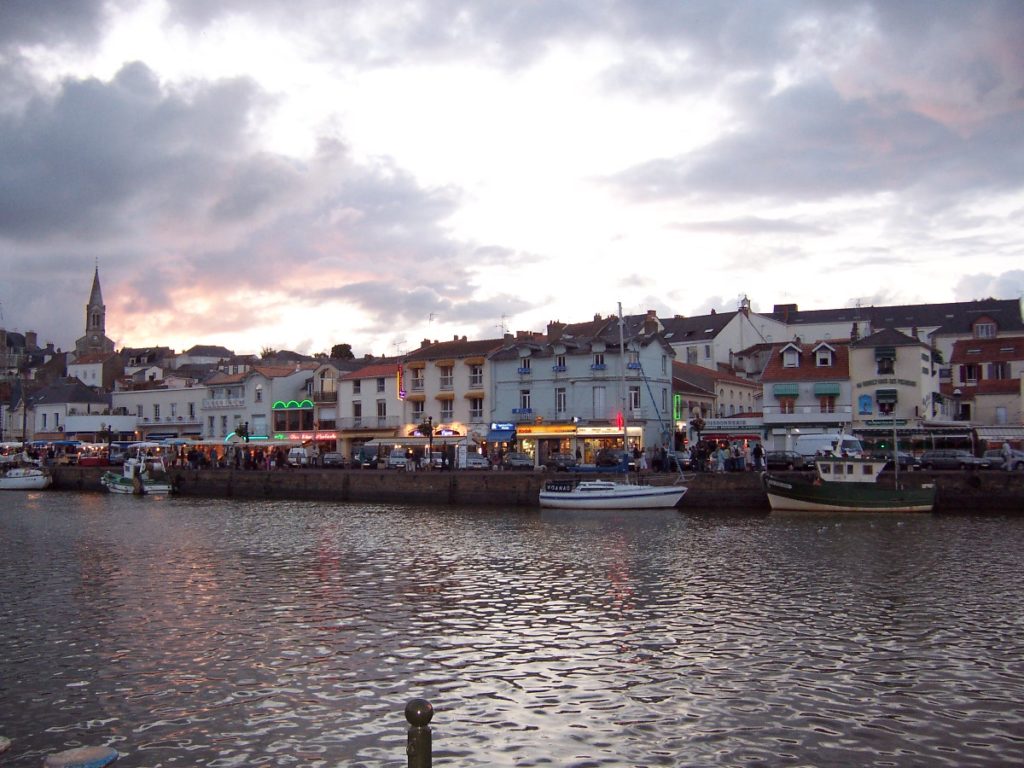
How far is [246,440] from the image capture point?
87.8 metres

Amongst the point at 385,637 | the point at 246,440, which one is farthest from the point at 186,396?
the point at 385,637

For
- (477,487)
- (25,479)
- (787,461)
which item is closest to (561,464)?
(477,487)

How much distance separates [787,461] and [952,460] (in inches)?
350

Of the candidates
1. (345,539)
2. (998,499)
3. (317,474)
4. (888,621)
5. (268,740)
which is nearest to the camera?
(268,740)

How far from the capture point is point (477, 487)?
59.3m

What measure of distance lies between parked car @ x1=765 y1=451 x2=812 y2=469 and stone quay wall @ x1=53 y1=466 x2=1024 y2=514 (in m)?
5.11

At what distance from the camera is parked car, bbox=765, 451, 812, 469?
56.9 m

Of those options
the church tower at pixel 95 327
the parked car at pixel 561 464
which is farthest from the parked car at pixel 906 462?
the church tower at pixel 95 327

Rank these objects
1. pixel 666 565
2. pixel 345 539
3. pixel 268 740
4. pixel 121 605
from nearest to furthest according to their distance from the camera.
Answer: pixel 268 740 → pixel 121 605 → pixel 666 565 → pixel 345 539

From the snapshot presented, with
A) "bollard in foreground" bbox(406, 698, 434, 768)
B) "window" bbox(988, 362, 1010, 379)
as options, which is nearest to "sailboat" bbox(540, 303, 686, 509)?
"window" bbox(988, 362, 1010, 379)

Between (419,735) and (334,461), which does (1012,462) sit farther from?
(419,735)

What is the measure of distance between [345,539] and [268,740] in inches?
1042

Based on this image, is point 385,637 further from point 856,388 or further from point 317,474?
point 856,388

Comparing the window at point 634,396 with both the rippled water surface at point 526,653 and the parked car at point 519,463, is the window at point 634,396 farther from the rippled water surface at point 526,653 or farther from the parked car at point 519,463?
the rippled water surface at point 526,653
